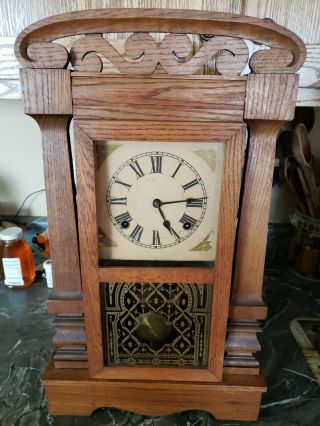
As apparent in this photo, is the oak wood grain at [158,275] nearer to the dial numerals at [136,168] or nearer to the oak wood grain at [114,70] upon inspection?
the dial numerals at [136,168]

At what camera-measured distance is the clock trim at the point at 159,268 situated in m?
0.49

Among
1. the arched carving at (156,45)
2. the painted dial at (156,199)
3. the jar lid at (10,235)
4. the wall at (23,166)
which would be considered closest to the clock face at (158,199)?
the painted dial at (156,199)

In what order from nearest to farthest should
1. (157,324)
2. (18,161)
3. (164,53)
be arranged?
1. (164,53)
2. (157,324)
3. (18,161)

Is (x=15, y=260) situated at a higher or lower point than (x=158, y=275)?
lower

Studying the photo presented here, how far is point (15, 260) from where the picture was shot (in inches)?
37.0

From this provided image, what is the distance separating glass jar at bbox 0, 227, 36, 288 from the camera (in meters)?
0.93

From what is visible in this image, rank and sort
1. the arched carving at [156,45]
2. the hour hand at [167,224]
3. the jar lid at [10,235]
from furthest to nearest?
1. the jar lid at [10,235]
2. the hour hand at [167,224]
3. the arched carving at [156,45]

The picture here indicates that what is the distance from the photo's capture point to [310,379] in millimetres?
Answer: 722

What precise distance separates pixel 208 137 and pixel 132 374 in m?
0.41

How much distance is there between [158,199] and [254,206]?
141mm

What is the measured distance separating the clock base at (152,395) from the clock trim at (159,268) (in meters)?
0.02

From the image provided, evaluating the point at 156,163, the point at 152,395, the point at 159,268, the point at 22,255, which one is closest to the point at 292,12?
the point at 156,163

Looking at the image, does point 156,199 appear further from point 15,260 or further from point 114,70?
point 15,260

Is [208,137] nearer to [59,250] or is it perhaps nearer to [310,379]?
[59,250]
